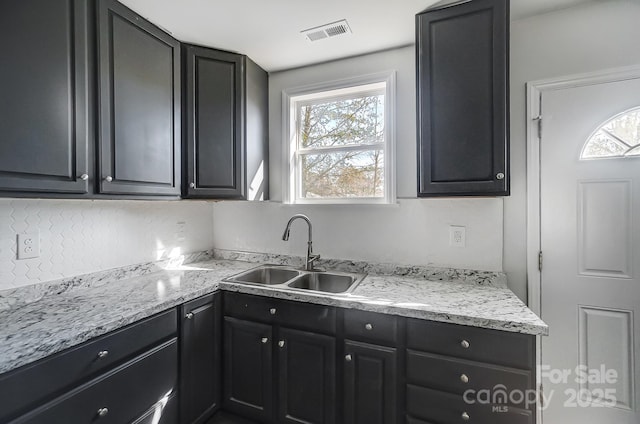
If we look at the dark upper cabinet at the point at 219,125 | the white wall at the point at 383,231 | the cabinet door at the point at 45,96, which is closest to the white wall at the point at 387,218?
the white wall at the point at 383,231

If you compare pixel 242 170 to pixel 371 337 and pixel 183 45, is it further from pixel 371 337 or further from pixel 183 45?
pixel 371 337

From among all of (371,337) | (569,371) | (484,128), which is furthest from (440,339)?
(484,128)

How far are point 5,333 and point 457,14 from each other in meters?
2.43

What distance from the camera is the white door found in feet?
4.80

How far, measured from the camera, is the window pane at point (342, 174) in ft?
6.81

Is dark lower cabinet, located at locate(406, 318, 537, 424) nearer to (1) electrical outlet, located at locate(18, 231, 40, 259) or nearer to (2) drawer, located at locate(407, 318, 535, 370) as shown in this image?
(2) drawer, located at locate(407, 318, 535, 370)

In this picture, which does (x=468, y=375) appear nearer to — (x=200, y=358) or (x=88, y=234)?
(x=200, y=358)

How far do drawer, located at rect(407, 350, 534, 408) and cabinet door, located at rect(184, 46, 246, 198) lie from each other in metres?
1.51

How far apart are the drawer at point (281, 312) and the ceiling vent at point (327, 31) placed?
5.33ft

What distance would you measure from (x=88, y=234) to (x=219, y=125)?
1023 mm

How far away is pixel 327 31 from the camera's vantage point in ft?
5.77

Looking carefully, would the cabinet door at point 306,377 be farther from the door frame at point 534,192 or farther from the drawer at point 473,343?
the door frame at point 534,192

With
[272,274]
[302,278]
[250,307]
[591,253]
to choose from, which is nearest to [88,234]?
[250,307]

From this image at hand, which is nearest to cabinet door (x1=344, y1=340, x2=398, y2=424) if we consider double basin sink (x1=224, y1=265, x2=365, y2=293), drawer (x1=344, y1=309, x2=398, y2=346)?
drawer (x1=344, y1=309, x2=398, y2=346)
